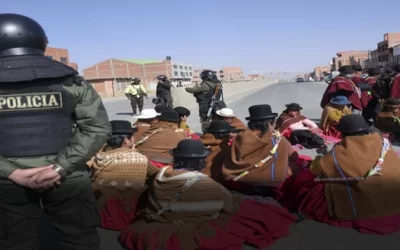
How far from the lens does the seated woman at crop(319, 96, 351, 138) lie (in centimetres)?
736

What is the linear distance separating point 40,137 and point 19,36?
569 millimetres

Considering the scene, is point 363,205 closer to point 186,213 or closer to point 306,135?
point 186,213

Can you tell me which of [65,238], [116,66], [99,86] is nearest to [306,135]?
[65,238]

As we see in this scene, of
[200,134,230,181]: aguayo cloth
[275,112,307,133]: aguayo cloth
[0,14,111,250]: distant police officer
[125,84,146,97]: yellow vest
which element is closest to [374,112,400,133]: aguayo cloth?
[275,112,307,133]: aguayo cloth

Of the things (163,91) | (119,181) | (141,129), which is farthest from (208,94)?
(119,181)

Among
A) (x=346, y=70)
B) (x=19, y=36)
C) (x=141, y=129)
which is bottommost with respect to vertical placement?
(x=141, y=129)

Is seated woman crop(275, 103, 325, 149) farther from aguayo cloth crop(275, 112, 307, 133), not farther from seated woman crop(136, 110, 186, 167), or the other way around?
seated woman crop(136, 110, 186, 167)

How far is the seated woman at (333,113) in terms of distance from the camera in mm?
7355

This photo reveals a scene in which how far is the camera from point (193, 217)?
11.3 ft

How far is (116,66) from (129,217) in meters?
97.1

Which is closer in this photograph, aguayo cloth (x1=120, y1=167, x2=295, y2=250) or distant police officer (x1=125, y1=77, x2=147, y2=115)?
aguayo cloth (x1=120, y1=167, x2=295, y2=250)

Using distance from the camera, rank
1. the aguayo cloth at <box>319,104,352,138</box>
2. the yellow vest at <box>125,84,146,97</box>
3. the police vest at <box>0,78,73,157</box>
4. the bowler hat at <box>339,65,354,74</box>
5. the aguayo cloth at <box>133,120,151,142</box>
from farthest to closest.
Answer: the yellow vest at <box>125,84,146,97</box>
the bowler hat at <box>339,65,354,74</box>
the aguayo cloth at <box>319,104,352,138</box>
the aguayo cloth at <box>133,120,151,142</box>
the police vest at <box>0,78,73,157</box>

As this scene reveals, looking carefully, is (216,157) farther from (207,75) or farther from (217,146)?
(207,75)

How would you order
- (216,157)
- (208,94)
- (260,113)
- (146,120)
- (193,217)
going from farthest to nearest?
(208,94) < (146,120) < (216,157) < (260,113) < (193,217)
